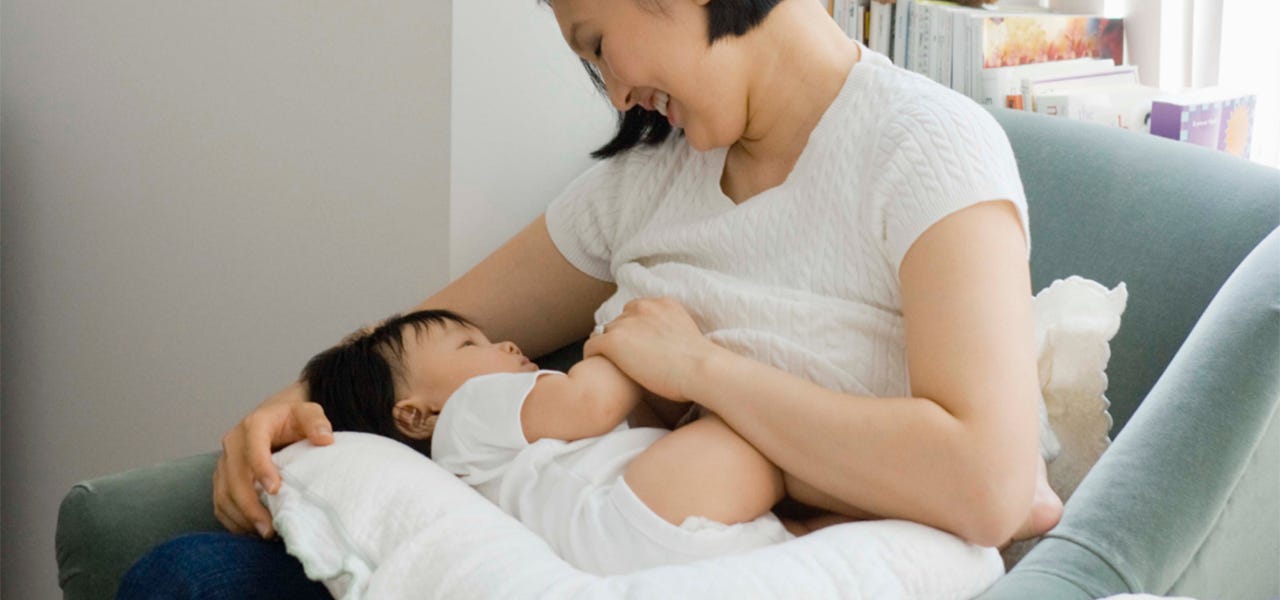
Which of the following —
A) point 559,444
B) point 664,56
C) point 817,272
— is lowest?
point 559,444

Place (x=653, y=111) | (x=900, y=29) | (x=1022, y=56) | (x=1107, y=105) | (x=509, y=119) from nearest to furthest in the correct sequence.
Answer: (x=653, y=111) → (x=509, y=119) → (x=1107, y=105) → (x=1022, y=56) → (x=900, y=29)

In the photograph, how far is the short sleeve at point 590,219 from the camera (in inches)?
65.8

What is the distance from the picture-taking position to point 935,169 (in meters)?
1.26

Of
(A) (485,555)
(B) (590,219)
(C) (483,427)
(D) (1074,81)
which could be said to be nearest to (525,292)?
(B) (590,219)

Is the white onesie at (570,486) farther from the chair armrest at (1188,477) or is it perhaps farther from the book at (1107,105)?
the book at (1107,105)

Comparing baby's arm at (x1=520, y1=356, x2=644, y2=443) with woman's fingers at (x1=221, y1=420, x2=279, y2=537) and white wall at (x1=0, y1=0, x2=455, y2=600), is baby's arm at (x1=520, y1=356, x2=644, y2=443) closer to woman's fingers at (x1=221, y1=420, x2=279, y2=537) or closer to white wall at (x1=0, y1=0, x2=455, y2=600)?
woman's fingers at (x1=221, y1=420, x2=279, y2=537)

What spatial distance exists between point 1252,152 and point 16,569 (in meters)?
2.31

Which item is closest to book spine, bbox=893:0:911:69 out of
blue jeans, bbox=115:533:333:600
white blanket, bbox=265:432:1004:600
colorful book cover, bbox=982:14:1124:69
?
colorful book cover, bbox=982:14:1124:69

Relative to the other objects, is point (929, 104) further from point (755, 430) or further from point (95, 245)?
point (95, 245)

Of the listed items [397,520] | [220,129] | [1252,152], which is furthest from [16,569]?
[1252,152]

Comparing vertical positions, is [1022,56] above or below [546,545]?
above

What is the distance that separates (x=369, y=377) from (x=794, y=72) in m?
0.54

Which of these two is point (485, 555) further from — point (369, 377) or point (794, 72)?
point (794, 72)

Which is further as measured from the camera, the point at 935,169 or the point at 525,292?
the point at 525,292
